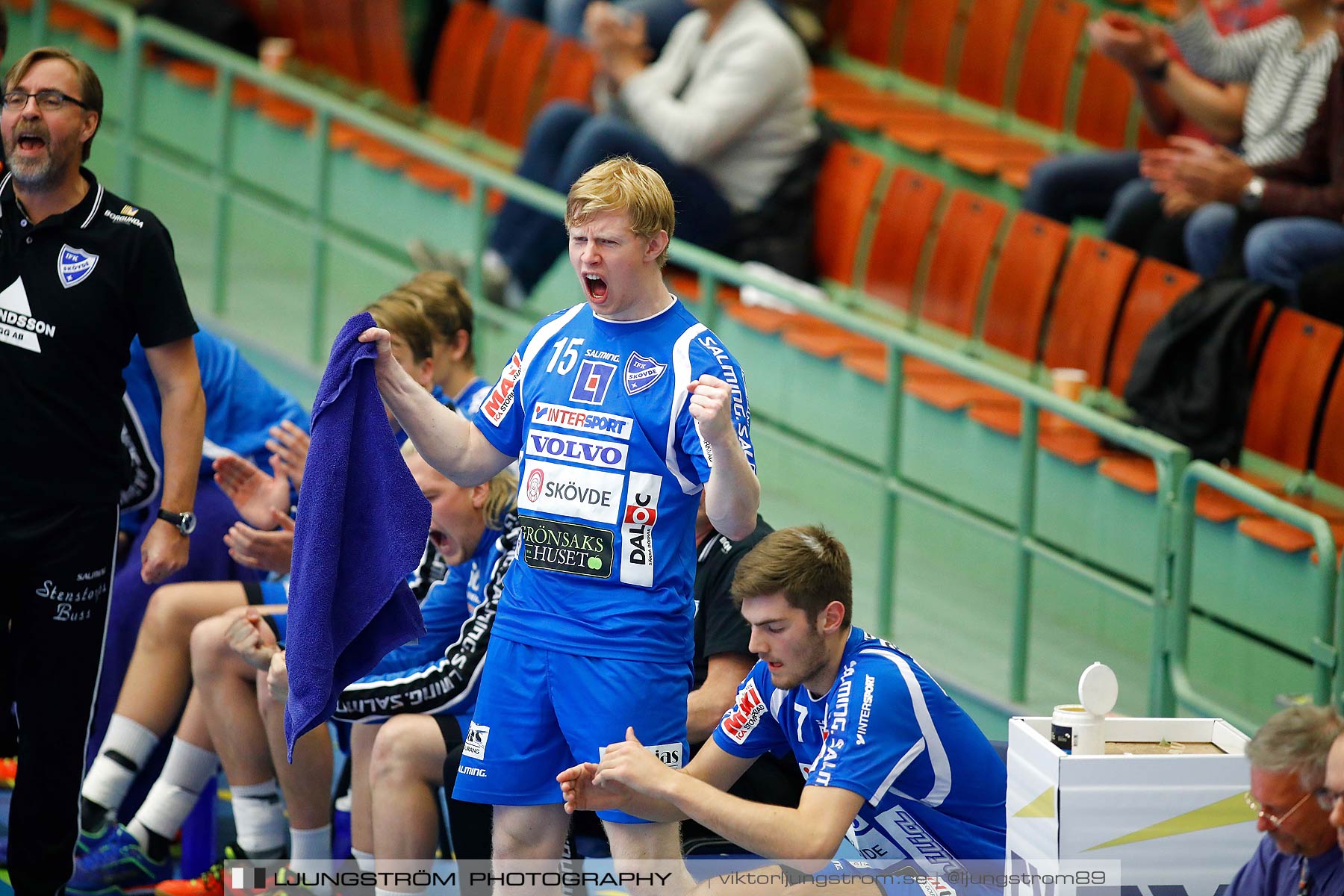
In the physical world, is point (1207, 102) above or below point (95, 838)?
above

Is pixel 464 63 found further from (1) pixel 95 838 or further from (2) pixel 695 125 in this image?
(1) pixel 95 838

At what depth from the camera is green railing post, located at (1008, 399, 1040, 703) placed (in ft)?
16.9

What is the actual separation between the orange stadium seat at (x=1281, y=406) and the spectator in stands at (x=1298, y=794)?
2.45 meters

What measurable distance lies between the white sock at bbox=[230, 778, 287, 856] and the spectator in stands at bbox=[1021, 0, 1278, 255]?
11.9 feet

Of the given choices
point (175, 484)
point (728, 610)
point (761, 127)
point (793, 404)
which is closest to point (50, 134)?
point (175, 484)

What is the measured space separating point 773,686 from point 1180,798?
2.62 ft

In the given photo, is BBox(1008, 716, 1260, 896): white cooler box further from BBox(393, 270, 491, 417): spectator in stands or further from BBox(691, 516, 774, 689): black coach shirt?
BBox(393, 270, 491, 417): spectator in stands

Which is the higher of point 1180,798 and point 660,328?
point 660,328

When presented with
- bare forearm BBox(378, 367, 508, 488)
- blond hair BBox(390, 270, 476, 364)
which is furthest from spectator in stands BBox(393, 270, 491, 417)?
bare forearm BBox(378, 367, 508, 488)

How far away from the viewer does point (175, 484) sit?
12.9 ft

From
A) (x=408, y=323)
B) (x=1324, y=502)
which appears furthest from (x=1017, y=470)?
(x=408, y=323)

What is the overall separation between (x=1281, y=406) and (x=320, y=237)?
13.3ft

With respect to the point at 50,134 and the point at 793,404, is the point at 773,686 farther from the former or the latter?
the point at 793,404

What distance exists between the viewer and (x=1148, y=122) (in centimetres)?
666
